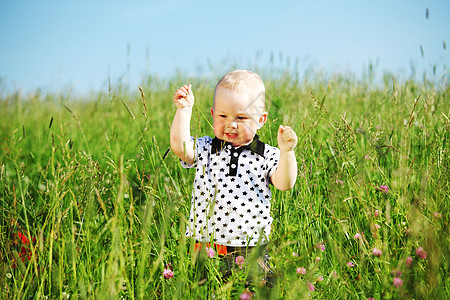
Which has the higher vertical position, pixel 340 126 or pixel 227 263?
pixel 340 126

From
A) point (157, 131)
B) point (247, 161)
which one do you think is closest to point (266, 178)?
point (247, 161)

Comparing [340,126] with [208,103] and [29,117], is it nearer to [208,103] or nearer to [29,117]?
[208,103]

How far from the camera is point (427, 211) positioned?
68.2 inches

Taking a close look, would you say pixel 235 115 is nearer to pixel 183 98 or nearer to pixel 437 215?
pixel 183 98

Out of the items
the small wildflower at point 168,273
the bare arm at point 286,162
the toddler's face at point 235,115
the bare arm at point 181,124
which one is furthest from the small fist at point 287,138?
the small wildflower at point 168,273

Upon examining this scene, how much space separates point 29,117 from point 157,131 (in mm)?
2825

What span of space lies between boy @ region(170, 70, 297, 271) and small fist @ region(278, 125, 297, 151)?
0.03 m

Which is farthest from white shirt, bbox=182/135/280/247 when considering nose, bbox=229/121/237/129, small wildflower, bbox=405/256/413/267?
small wildflower, bbox=405/256/413/267

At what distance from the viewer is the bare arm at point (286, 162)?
1.63 metres

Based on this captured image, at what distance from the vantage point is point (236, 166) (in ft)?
5.89

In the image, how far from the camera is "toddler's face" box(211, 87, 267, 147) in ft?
5.60

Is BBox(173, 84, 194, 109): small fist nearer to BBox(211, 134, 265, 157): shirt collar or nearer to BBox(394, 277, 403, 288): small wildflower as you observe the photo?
BBox(211, 134, 265, 157): shirt collar

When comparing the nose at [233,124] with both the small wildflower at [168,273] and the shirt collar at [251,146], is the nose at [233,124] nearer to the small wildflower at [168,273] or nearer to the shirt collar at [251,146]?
the shirt collar at [251,146]

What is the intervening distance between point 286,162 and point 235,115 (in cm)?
32
